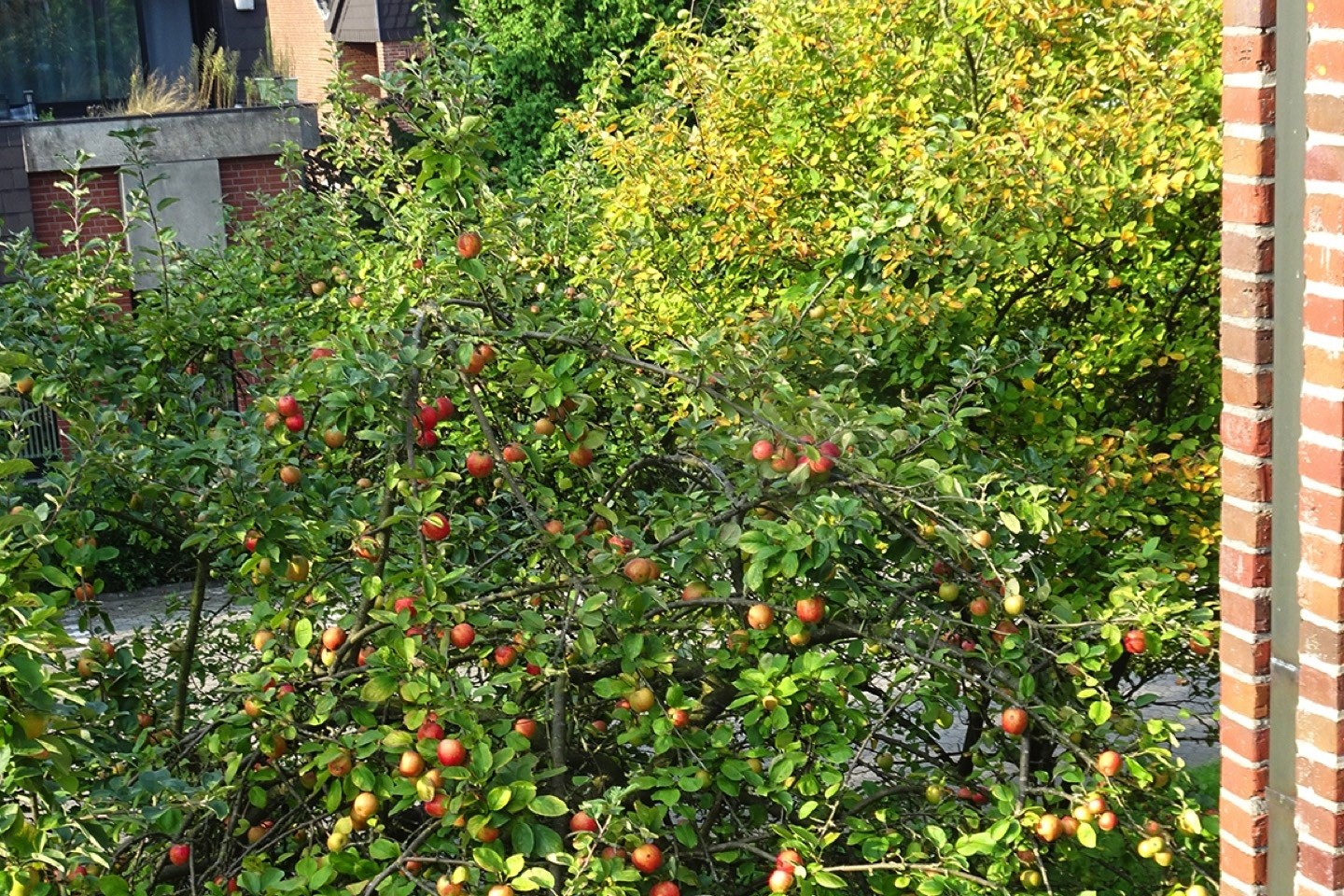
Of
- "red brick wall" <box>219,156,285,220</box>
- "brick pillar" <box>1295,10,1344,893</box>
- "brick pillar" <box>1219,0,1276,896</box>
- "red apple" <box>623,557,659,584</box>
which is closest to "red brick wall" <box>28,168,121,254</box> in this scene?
"red brick wall" <box>219,156,285,220</box>

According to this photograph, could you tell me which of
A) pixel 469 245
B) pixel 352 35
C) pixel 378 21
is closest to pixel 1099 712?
pixel 469 245

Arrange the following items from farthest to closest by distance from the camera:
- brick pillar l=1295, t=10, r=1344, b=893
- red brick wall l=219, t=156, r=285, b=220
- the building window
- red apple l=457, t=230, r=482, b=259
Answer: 1. the building window
2. red brick wall l=219, t=156, r=285, b=220
3. red apple l=457, t=230, r=482, b=259
4. brick pillar l=1295, t=10, r=1344, b=893

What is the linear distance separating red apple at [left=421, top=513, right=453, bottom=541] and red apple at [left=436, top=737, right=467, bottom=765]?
536mm

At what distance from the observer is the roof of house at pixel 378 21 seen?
21625mm

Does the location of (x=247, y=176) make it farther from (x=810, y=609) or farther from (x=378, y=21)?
(x=810, y=609)

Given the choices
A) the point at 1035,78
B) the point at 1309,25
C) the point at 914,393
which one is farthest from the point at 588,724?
the point at 1035,78

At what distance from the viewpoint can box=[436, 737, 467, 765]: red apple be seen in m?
3.59

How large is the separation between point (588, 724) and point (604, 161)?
4513mm

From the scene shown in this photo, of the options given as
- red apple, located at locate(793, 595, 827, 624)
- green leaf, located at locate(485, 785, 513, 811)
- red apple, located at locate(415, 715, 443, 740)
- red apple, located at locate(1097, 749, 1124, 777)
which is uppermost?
red apple, located at locate(793, 595, 827, 624)

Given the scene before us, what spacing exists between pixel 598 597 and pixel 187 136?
13.6m

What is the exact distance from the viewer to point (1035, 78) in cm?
636

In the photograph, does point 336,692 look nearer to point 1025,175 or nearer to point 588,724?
point 588,724

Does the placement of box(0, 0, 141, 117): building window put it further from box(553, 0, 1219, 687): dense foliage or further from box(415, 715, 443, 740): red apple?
box(415, 715, 443, 740): red apple

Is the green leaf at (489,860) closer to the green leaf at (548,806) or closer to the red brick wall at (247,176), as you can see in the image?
the green leaf at (548,806)
